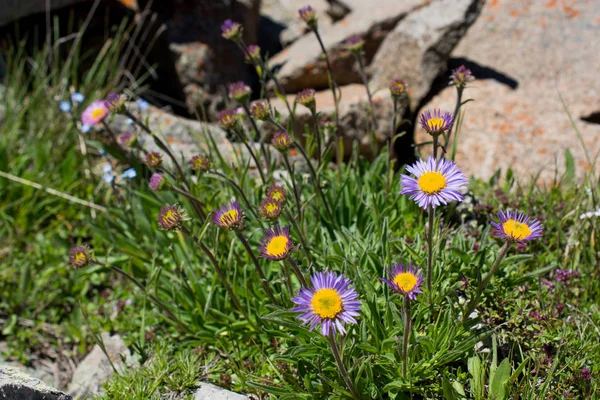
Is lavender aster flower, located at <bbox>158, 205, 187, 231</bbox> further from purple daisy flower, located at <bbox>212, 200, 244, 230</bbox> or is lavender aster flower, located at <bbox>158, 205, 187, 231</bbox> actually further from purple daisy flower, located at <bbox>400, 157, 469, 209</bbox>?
purple daisy flower, located at <bbox>400, 157, 469, 209</bbox>

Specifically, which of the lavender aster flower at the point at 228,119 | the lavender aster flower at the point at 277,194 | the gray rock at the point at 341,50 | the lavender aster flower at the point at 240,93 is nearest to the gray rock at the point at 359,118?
the gray rock at the point at 341,50

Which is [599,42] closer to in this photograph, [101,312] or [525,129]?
[525,129]

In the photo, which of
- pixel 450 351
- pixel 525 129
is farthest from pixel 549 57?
pixel 450 351

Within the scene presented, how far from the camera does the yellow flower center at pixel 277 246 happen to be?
2150 millimetres

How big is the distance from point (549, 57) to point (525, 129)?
79cm

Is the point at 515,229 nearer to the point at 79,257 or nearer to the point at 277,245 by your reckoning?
the point at 277,245

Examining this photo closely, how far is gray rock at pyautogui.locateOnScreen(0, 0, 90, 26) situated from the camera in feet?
17.0

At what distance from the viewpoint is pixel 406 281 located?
203 centimetres

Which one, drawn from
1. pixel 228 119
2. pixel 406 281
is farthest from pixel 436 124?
pixel 228 119

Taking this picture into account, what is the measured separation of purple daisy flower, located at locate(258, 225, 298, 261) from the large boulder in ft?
7.15

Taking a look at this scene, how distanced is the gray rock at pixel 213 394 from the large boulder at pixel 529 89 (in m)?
2.28

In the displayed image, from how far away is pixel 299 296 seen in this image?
1.97m

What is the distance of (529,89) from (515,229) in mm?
2772

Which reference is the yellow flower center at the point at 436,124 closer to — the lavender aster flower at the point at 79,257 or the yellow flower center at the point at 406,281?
the yellow flower center at the point at 406,281
